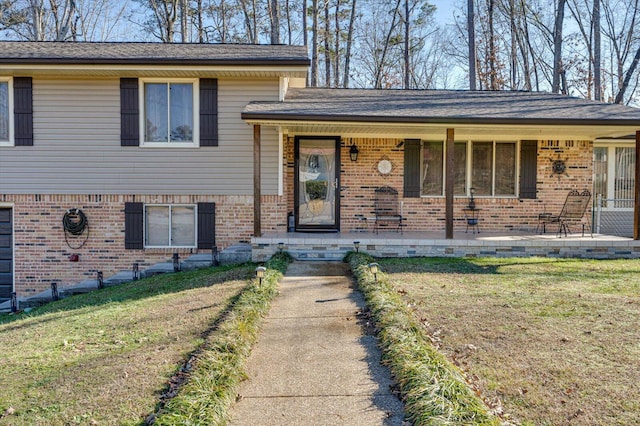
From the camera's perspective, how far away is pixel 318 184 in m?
10.7

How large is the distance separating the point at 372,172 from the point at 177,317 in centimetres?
633

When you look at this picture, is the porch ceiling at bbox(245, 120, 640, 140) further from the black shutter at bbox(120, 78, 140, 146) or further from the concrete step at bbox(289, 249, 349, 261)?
the black shutter at bbox(120, 78, 140, 146)

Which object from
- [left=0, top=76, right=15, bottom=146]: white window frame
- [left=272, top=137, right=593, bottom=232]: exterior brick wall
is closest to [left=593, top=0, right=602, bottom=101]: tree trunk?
[left=272, top=137, right=593, bottom=232]: exterior brick wall

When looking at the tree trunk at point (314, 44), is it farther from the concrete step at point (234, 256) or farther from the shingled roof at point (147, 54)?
the concrete step at point (234, 256)

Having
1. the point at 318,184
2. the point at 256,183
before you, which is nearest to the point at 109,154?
the point at 256,183

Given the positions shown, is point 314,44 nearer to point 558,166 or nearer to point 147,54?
point 147,54

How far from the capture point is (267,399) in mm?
3447

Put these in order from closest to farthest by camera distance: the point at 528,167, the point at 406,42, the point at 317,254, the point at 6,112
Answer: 1. the point at 317,254
2. the point at 6,112
3. the point at 528,167
4. the point at 406,42

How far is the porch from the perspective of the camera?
8.88m

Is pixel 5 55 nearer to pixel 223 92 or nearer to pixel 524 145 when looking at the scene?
pixel 223 92

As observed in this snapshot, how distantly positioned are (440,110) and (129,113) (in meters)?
5.93

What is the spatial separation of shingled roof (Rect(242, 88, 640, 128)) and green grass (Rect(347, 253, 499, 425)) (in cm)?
419

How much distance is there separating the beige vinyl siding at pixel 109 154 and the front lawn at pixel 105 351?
2706 mm

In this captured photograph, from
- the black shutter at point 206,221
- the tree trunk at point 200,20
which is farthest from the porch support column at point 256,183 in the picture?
the tree trunk at point 200,20
